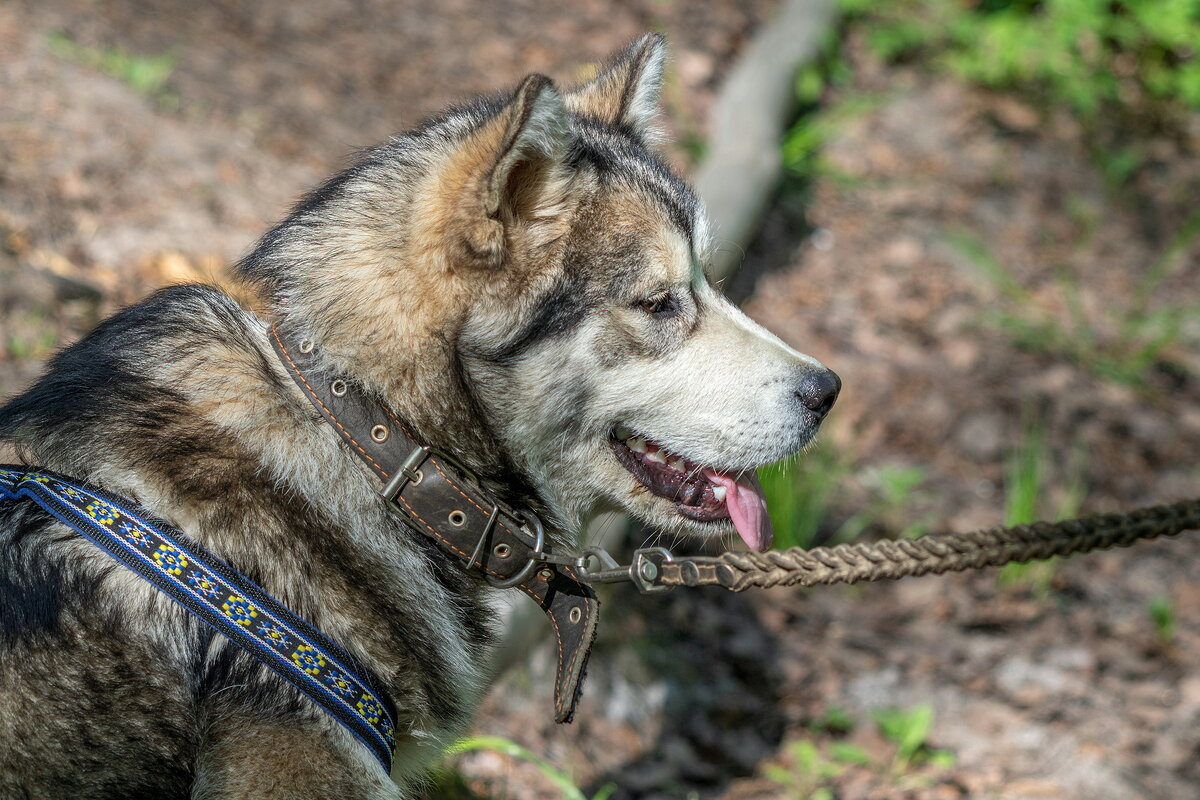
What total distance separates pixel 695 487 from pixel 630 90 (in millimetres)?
1284

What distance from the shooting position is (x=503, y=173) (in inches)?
87.2

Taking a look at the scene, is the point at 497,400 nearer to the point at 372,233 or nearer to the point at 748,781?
the point at 372,233

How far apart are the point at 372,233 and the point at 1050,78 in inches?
309

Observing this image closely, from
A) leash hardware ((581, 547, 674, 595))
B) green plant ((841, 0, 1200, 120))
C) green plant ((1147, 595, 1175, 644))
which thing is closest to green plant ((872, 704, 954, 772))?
green plant ((1147, 595, 1175, 644))

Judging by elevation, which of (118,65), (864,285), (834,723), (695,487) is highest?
(118,65)

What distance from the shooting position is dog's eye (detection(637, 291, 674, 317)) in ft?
8.41

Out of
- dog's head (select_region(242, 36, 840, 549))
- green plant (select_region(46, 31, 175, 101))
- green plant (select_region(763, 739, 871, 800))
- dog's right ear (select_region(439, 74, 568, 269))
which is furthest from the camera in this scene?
green plant (select_region(46, 31, 175, 101))

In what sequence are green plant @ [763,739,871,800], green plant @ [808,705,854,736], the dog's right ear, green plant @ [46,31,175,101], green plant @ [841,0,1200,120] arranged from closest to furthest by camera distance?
the dog's right ear
green plant @ [763,739,871,800]
green plant @ [808,705,854,736]
green plant @ [46,31,175,101]
green plant @ [841,0,1200,120]

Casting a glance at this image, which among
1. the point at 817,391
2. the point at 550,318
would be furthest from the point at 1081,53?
the point at 550,318

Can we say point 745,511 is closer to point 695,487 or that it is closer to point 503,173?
point 695,487

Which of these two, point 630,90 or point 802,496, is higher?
point 630,90

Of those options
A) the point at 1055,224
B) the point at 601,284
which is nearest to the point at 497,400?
the point at 601,284

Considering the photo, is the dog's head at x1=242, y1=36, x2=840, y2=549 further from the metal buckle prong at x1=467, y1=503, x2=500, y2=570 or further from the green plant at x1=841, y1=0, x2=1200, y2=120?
the green plant at x1=841, y1=0, x2=1200, y2=120

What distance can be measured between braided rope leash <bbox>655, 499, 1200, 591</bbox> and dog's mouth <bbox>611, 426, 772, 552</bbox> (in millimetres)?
220
